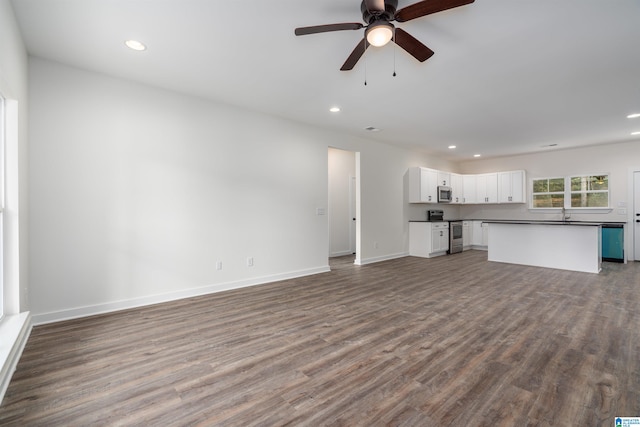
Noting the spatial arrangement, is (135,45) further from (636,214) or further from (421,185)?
(636,214)

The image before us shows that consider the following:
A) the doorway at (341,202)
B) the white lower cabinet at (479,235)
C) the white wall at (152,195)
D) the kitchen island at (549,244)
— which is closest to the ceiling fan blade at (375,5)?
the white wall at (152,195)

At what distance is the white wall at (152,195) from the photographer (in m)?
3.13

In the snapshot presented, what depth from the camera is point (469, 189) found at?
8.98 metres

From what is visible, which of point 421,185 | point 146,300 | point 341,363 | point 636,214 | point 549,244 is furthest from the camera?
point 421,185

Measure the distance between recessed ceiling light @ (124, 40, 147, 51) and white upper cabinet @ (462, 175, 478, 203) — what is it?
8742 millimetres

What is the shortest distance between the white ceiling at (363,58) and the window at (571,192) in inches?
118

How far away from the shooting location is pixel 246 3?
223cm

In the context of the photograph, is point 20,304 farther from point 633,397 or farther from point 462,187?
point 462,187

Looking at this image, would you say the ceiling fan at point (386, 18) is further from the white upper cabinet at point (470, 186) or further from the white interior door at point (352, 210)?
the white interior door at point (352, 210)

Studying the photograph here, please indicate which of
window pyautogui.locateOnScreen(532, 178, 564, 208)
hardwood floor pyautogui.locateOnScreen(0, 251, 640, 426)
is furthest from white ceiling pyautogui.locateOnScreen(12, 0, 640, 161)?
window pyautogui.locateOnScreen(532, 178, 564, 208)

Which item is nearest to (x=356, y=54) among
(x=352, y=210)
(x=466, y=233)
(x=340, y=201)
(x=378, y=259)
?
(x=378, y=259)

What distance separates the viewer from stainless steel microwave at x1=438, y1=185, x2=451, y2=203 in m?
7.96

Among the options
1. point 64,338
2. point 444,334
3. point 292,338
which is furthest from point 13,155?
point 444,334

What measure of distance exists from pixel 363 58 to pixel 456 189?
6.82 m
